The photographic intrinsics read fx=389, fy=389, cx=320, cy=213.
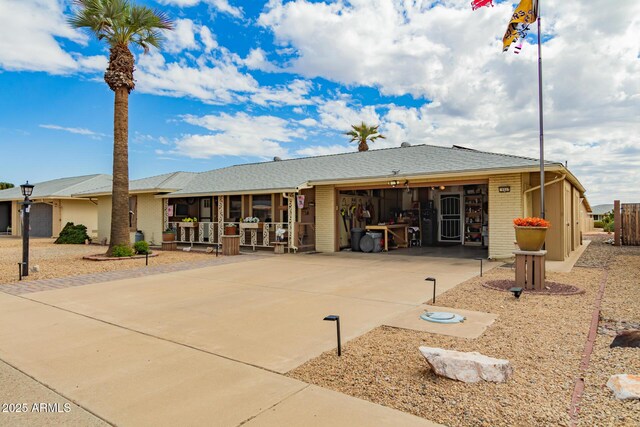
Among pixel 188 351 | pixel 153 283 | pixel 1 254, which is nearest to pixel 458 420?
pixel 188 351

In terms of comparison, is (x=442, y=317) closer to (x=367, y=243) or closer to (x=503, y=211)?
(x=503, y=211)

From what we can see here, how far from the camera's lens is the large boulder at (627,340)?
13.3 ft

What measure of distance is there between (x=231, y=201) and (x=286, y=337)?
13.8m

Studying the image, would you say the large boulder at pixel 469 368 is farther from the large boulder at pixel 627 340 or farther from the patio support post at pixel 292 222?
the patio support post at pixel 292 222

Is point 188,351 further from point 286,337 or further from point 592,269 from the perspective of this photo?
point 592,269

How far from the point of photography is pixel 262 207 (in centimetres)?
1667

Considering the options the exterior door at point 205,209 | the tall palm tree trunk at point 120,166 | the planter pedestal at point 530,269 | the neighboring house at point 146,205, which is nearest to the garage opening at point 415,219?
the exterior door at point 205,209

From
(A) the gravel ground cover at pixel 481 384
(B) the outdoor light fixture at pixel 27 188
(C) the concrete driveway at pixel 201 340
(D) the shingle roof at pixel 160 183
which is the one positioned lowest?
(C) the concrete driveway at pixel 201 340

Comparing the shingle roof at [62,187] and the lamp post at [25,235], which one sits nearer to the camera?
the lamp post at [25,235]

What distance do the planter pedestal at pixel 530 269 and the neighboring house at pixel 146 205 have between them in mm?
15432

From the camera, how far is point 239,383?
3.39 metres

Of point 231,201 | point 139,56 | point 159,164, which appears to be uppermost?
point 139,56

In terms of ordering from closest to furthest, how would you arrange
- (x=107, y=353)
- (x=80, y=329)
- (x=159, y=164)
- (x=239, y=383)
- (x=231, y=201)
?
(x=239, y=383) < (x=107, y=353) < (x=80, y=329) < (x=231, y=201) < (x=159, y=164)

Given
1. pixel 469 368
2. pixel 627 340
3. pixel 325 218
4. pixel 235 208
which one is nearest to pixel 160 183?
pixel 235 208
